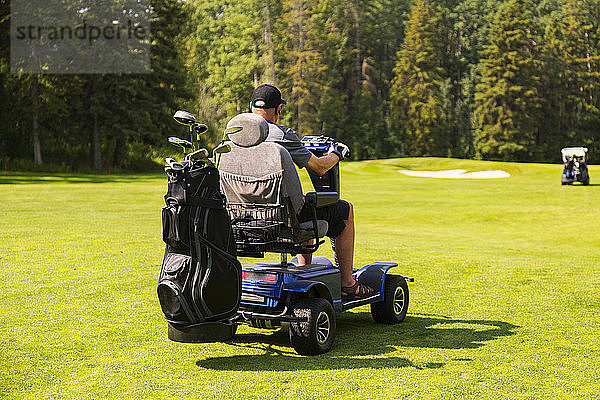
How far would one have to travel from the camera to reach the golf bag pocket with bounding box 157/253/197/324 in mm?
5078

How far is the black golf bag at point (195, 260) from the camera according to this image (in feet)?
16.7

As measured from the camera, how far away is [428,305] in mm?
7629

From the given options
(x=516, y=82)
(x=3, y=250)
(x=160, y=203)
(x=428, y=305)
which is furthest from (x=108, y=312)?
(x=516, y=82)

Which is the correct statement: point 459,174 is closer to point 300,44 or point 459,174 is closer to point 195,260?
point 300,44

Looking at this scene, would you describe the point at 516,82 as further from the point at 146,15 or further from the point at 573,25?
the point at 146,15

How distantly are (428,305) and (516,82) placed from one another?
6820 centimetres

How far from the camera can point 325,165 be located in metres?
5.94

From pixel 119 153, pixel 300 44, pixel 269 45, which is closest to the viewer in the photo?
pixel 119 153

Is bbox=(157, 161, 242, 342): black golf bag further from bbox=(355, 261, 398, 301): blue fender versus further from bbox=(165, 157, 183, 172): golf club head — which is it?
bbox=(355, 261, 398, 301): blue fender

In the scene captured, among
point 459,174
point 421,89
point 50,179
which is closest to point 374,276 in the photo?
point 50,179

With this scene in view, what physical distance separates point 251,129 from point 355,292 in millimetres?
1668

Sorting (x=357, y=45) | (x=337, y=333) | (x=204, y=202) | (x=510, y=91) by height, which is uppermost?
(x=357, y=45)

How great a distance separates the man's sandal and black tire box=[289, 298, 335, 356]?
0.64m

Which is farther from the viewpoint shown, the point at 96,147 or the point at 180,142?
the point at 96,147
